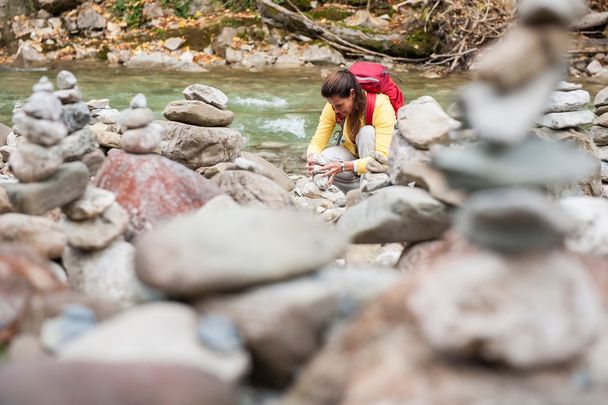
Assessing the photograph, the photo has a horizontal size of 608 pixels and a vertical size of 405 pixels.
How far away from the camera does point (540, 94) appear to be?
2178 mm

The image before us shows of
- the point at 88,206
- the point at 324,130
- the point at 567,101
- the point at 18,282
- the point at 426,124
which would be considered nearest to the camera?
the point at 18,282

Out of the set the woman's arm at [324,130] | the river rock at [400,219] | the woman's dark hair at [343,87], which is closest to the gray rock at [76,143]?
the river rock at [400,219]

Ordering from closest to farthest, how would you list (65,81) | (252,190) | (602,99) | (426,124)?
(65,81)
(426,124)
(252,190)
(602,99)

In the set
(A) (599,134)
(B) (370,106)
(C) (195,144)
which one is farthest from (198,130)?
(A) (599,134)

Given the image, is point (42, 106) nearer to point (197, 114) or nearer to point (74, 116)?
point (74, 116)

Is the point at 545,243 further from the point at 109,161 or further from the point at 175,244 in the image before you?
the point at 109,161

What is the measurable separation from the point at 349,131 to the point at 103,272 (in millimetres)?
3356

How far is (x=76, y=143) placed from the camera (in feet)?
13.4

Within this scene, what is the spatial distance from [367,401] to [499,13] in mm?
13272

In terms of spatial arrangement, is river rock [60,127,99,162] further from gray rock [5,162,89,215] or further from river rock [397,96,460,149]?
river rock [397,96,460,149]

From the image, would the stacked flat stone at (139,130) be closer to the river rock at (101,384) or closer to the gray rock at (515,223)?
the river rock at (101,384)

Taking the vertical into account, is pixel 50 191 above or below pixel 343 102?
above

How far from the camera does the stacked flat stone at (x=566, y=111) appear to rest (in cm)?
534

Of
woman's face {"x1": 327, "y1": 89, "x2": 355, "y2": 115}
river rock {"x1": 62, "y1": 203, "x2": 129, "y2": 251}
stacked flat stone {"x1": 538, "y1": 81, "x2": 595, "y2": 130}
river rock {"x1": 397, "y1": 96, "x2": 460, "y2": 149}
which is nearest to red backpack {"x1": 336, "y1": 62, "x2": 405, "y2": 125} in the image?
woman's face {"x1": 327, "y1": 89, "x2": 355, "y2": 115}
